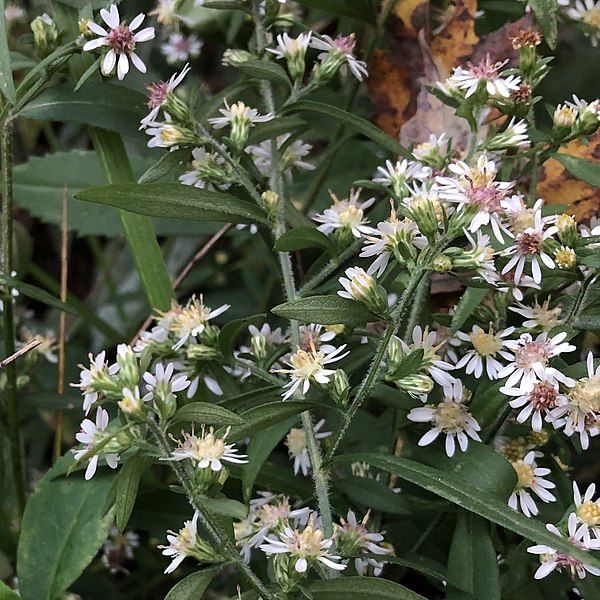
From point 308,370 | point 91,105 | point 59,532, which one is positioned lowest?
point 59,532

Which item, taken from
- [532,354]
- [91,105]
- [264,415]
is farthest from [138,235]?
[532,354]

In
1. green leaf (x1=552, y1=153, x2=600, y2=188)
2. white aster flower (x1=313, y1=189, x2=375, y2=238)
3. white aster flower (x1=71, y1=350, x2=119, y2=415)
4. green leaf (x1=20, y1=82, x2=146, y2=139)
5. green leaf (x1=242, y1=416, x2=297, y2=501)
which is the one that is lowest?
green leaf (x1=242, y1=416, x2=297, y2=501)

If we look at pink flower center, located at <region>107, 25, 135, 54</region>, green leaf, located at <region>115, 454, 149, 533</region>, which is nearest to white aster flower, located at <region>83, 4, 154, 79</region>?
pink flower center, located at <region>107, 25, 135, 54</region>

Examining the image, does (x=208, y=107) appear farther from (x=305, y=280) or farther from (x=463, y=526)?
(x=463, y=526)

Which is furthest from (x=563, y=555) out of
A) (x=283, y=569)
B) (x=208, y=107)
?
(x=208, y=107)

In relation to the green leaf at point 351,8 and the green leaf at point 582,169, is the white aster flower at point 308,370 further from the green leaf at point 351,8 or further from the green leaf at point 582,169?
the green leaf at point 351,8

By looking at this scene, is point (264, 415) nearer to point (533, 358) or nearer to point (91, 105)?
point (533, 358)

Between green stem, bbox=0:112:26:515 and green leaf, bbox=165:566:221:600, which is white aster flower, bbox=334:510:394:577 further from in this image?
green stem, bbox=0:112:26:515
